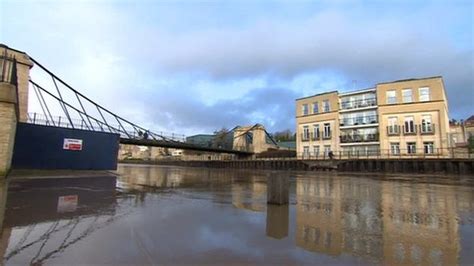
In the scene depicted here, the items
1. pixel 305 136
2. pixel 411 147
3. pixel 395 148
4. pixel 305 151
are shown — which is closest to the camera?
pixel 411 147

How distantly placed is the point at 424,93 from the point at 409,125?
13.7 feet

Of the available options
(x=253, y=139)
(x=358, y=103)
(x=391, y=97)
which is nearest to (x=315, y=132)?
(x=358, y=103)

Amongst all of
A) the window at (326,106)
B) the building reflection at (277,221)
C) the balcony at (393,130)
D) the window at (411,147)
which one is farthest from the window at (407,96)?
the building reflection at (277,221)

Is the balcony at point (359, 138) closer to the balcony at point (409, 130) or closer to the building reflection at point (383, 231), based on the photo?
the balcony at point (409, 130)

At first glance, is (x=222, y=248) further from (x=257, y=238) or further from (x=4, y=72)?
(x=4, y=72)

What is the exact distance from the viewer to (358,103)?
44312 mm

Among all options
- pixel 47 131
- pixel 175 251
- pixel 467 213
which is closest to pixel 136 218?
pixel 175 251

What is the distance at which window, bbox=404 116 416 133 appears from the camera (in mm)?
38188

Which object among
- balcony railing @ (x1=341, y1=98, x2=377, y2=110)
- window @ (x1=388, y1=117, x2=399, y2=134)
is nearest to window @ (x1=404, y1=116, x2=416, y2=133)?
window @ (x1=388, y1=117, x2=399, y2=134)

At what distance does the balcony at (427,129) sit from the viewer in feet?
121

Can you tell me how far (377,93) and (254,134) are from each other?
3028cm

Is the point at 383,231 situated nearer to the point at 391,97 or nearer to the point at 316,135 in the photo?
the point at 391,97

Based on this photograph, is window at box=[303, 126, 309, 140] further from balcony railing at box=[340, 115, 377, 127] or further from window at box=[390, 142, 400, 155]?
window at box=[390, 142, 400, 155]

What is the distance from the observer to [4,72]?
15.5 meters
